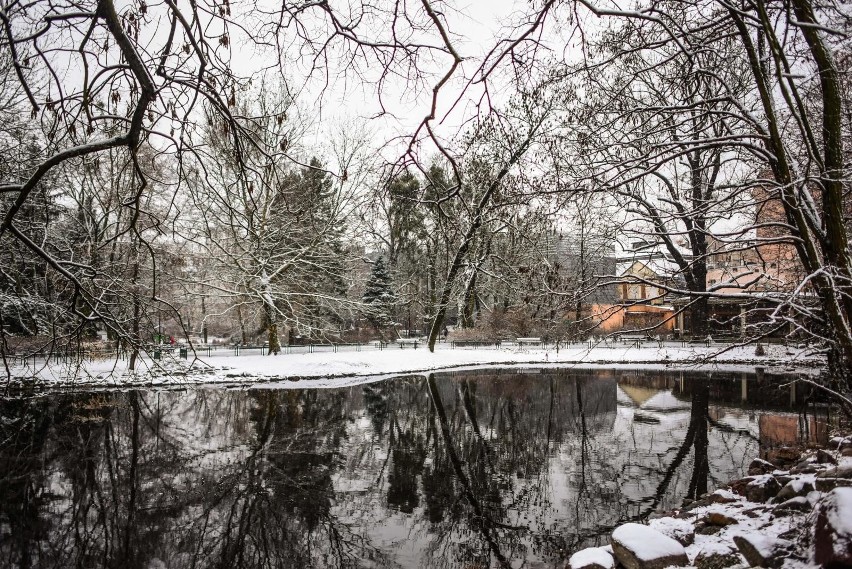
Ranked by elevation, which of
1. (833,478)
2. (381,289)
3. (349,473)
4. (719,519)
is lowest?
A: (349,473)

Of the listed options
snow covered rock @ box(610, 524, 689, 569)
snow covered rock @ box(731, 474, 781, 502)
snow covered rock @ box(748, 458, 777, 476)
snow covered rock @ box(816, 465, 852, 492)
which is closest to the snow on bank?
snow covered rock @ box(748, 458, 777, 476)

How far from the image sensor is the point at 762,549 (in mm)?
4062

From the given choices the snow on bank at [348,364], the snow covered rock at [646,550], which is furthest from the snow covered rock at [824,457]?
the snow on bank at [348,364]

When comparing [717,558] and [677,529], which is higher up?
[717,558]

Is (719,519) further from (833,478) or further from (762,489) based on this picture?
(833,478)

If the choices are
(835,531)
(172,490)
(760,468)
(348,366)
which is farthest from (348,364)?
(835,531)

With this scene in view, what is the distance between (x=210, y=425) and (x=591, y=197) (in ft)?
34.5

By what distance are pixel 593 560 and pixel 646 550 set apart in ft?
1.57

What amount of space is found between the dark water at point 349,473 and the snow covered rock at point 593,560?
2.54 feet

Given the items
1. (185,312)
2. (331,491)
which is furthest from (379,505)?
(185,312)

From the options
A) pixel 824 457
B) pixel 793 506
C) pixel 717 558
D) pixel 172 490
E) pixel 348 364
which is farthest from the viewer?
pixel 348 364

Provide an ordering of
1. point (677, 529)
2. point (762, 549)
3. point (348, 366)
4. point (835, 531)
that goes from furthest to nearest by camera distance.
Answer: point (348, 366) < point (677, 529) < point (762, 549) < point (835, 531)

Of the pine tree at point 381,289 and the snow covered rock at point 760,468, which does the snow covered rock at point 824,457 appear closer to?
the snow covered rock at point 760,468

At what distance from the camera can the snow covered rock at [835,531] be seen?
307cm
